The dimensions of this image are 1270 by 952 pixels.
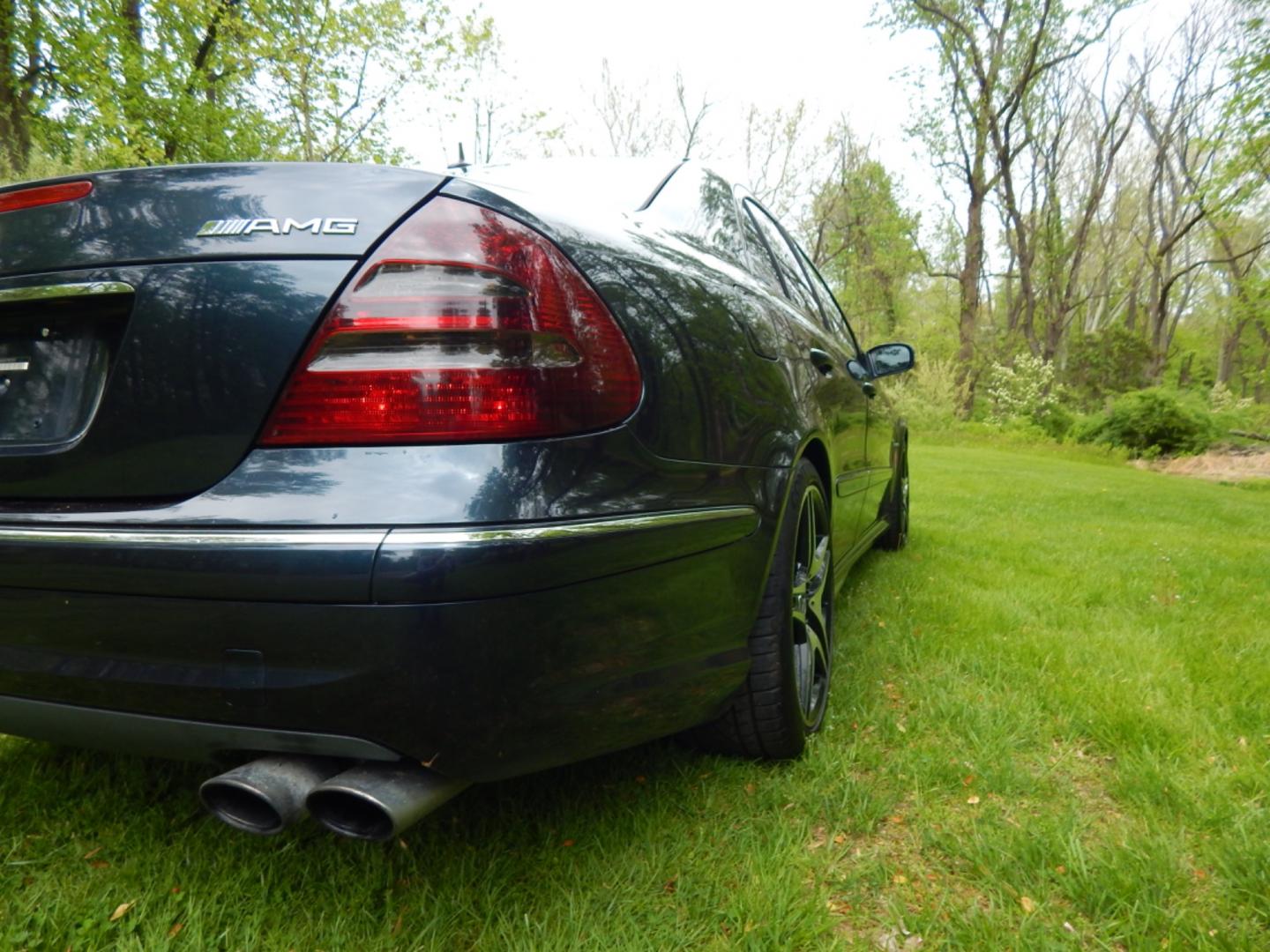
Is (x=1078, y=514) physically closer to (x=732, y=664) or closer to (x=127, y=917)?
(x=732, y=664)

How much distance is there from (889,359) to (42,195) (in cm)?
334

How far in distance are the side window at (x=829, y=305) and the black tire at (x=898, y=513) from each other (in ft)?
3.28

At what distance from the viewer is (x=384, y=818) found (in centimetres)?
115

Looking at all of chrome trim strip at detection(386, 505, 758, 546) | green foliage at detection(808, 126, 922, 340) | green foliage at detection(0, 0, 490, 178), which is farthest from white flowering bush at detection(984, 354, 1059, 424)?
chrome trim strip at detection(386, 505, 758, 546)

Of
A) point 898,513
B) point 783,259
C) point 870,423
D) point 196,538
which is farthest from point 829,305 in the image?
point 196,538

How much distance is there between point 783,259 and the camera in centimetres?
296

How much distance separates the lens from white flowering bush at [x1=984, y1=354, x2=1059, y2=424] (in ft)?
72.2

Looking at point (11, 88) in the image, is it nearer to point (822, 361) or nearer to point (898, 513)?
point (898, 513)

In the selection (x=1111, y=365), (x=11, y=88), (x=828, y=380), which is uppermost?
(x=11, y=88)

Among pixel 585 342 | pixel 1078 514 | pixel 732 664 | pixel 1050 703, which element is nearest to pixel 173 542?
pixel 585 342

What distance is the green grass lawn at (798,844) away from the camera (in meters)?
1.42

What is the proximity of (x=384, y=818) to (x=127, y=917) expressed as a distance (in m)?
0.68

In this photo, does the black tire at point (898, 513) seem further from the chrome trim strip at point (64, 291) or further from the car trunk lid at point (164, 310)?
the chrome trim strip at point (64, 291)

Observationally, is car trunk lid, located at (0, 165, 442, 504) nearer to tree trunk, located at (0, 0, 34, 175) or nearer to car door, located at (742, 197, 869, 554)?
car door, located at (742, 197, 869, 554)
